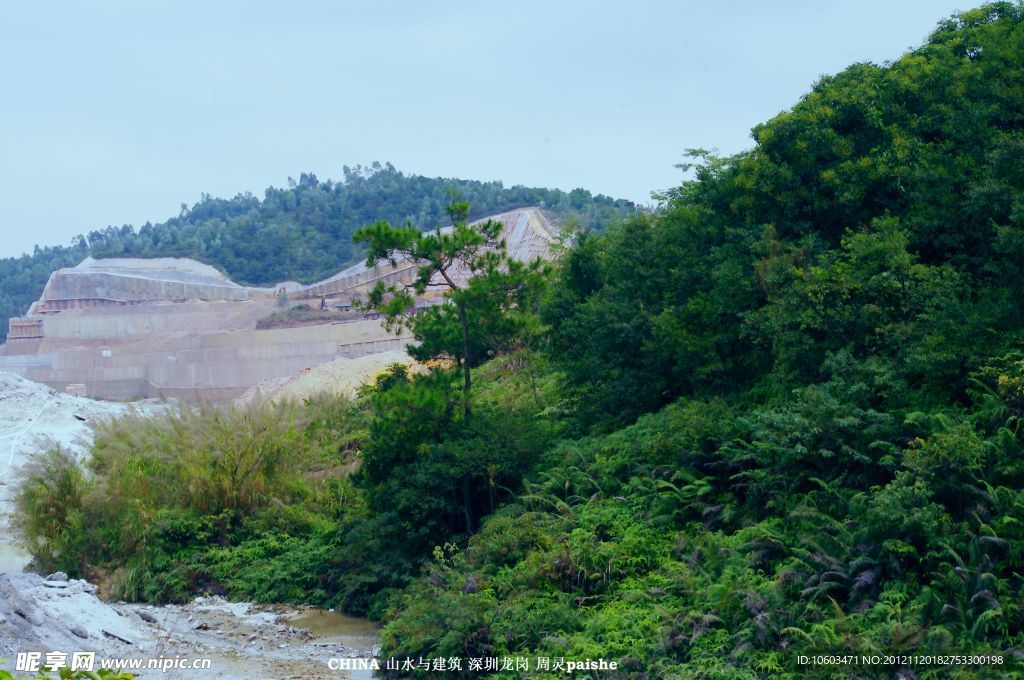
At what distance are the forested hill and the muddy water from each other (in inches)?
2234

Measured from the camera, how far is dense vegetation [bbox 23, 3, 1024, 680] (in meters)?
10.6

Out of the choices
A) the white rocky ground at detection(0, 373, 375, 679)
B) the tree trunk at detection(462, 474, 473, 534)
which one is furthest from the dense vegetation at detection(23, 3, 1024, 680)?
the white rocky ground at detection(0, 373, 375, 679)

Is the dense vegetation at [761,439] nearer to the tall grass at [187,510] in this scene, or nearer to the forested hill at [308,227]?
the tall grass at [187,510]

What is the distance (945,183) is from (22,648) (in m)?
13.7

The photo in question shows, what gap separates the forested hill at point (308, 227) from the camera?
82.1 meters

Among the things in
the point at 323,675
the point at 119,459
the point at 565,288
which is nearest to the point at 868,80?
the point at 565,288

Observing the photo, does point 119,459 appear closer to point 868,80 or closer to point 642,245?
point 642,245

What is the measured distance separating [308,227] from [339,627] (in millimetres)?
76301

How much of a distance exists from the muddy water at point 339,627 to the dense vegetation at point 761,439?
1.15 ft

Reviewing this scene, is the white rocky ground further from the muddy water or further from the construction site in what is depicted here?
the construction site

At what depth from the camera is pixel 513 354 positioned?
24.5 metres

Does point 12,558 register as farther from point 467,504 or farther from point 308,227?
point 308,227

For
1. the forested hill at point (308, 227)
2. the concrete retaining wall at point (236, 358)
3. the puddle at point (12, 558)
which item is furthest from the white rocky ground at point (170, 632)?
the forested hill at point (308, 227)

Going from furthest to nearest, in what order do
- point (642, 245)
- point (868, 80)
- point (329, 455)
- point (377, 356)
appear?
point (377, 356) < point (329, 455) < point (642, 245) < point (868, 80)
